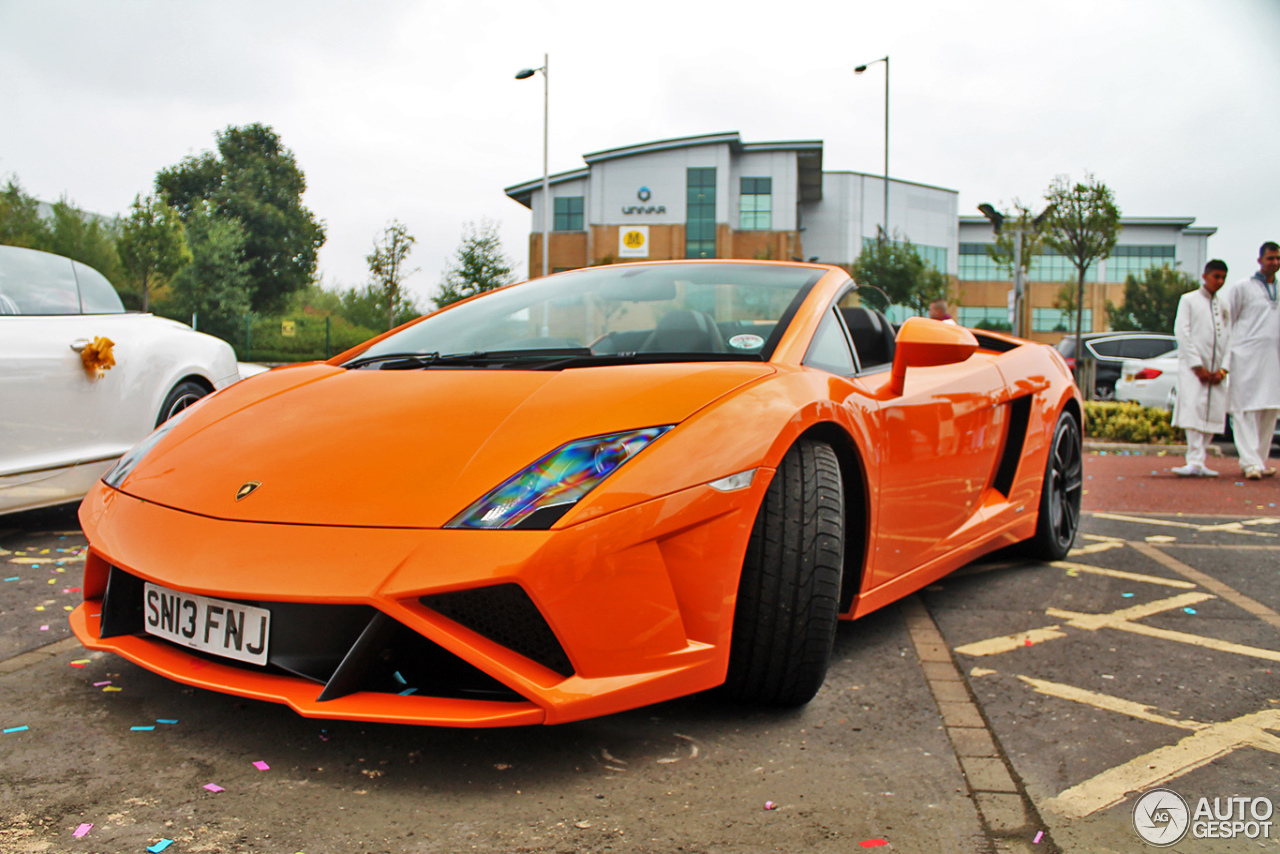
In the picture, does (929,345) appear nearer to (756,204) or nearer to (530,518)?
(530,518)

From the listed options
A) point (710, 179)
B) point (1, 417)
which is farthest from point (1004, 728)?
point (710, 179)

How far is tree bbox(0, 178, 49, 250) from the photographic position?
104ft

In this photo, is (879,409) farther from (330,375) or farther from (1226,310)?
(1226,310)

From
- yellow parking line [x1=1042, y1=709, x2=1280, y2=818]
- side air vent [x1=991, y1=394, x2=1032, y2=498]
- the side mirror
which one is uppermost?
the side mirror

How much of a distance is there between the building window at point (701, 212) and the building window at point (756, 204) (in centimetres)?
151

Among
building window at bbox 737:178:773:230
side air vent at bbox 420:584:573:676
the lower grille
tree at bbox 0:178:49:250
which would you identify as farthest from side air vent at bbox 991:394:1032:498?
building window at bbox 737:178:773:230

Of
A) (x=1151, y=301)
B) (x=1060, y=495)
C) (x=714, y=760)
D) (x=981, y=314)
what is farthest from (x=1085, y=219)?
(x=981, y=314)

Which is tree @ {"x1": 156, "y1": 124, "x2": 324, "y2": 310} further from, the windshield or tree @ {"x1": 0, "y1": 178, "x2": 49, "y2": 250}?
the windshield

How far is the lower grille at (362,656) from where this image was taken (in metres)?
1.78

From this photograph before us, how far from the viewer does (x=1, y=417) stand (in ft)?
12.6

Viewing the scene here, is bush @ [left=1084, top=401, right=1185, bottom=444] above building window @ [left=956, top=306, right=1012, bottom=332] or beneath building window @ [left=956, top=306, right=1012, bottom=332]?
beneath

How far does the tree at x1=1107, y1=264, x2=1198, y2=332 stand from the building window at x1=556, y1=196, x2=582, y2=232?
28072 mm

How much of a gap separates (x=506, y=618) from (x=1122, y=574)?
3214mm

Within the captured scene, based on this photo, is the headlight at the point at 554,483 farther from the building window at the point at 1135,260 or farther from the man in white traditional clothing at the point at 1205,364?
the building window at the point at 1135,260
